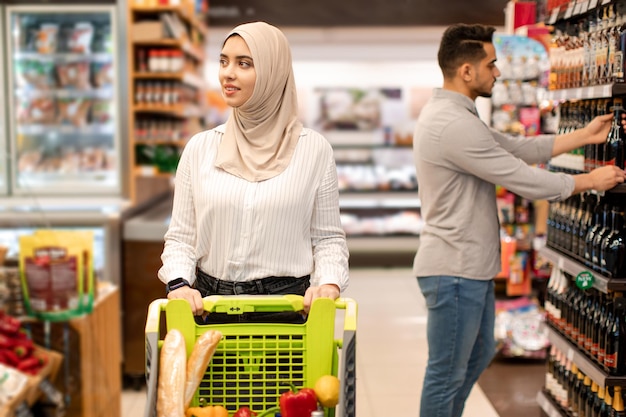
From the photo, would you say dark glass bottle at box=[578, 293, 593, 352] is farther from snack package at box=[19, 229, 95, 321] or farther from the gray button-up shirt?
snack package at box=[19, 229, 95, 321]

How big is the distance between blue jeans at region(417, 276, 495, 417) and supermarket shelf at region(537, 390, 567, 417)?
2.30ft

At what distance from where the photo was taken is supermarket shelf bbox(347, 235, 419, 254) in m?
9.18

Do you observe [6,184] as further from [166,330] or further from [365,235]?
[365,235]

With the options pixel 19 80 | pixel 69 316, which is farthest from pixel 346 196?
pixel 69 316

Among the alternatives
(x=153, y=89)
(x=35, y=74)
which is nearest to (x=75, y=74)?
(x=35, y=74)

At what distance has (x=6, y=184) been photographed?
5.54m

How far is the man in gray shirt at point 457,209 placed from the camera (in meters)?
3.32

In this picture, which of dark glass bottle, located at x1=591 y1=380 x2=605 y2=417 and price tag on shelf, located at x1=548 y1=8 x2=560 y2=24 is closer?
dark glass bottle, located at x1=591 y1=380 x2=605 y2=417

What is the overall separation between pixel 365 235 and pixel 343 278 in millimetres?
7037

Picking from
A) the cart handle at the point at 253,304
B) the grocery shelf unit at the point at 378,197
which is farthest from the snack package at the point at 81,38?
the cart handle at the point at 253,304

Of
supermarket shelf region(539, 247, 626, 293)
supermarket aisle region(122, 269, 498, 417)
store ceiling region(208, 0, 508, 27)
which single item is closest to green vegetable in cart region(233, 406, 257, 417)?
supermarket shelf region(539, 247, 626, 293)

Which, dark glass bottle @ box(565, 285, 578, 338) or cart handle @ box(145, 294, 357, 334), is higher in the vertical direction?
cart handle @ box(145, 294, 357, 334)

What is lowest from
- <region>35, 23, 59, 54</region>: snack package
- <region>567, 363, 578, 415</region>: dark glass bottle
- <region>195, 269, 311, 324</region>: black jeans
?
<region>567, 363, 578, 415</region>: dark glass bottle

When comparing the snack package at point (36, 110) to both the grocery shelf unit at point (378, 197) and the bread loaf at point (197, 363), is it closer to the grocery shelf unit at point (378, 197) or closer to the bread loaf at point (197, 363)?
the grocery shelf unit at point (378, 197)
